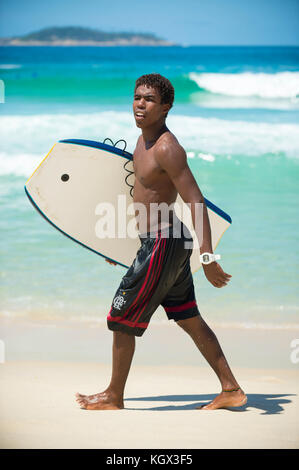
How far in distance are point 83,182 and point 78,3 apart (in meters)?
37.1

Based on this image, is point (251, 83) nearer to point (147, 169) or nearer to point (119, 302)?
point (147, 169)

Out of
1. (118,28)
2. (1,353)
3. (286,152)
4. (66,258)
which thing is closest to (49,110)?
(286,152)

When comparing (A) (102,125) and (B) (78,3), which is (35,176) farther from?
(B) (78,3)

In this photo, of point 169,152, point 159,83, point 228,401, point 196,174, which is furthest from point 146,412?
point 196,174

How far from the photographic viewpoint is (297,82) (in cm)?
2269

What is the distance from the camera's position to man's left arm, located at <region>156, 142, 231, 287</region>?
3201 millimetres

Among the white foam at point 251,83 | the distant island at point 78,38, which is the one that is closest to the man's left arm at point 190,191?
the white foam at point 251,83

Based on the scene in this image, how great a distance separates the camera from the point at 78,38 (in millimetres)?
46250

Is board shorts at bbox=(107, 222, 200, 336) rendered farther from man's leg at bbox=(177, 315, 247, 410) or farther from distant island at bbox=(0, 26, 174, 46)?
distant island at bbox=(0, 26, 174, 46)

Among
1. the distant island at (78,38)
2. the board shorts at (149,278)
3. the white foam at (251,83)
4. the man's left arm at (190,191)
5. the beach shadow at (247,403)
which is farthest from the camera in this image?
the distant island at (78,38)

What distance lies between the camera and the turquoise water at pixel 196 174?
5668mm

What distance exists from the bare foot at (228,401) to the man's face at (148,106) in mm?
1377

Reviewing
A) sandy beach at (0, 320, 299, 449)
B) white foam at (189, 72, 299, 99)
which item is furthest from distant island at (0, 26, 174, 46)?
sandy beach at (0, 320, 299, 449)

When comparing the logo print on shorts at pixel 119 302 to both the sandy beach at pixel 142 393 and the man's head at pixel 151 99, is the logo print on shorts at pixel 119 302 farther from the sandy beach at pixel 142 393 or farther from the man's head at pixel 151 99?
the man's head at pixel 151 99
